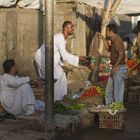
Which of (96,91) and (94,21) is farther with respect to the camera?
(94,21)

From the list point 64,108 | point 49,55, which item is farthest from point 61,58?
point 49,55

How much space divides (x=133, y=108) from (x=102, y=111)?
2599 millimetres

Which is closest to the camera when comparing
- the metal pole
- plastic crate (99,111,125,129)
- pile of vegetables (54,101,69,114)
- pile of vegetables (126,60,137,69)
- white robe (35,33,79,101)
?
the metal pole

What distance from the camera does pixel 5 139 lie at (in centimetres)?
745

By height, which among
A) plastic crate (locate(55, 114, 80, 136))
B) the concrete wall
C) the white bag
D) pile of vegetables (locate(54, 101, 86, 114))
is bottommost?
plastic crate (locate(55, 114, 80, 136))

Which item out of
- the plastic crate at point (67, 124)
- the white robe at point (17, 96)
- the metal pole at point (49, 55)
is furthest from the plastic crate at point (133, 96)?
the metal pole at point (49, 55)

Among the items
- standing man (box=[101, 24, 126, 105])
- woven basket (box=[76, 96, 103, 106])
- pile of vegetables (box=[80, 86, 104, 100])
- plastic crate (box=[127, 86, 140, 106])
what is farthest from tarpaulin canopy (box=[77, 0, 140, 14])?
woven basket (box=[76, 96, 103, 106])

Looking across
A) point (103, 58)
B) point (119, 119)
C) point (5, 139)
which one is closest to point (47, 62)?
point (5, 139)

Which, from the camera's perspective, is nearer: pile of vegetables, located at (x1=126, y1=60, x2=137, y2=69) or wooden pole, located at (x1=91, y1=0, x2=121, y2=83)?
wooden pole, located at (x1=91, y1=0, x2=121, y2=83)

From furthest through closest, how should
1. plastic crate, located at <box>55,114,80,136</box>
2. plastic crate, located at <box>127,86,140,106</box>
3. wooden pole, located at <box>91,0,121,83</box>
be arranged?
1. wooden pole, located at <box>91,0,121,83</box>
2. plastic crate, located at <box>127,86,140,106</box>
3. plastic crate, located at <box>55,114,80,136</box>

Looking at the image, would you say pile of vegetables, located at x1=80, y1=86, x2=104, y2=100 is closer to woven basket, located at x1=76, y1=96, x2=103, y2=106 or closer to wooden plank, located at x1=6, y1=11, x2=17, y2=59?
woven basket, located at x1=76, y1=96, x2=103, y2=106

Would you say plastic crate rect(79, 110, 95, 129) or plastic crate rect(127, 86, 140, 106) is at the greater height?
plastic crate rect(127, 86, 140, 106)

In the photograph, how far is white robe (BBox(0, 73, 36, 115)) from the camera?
9.04 metres

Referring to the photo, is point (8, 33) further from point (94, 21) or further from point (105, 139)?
point (94, 21)
